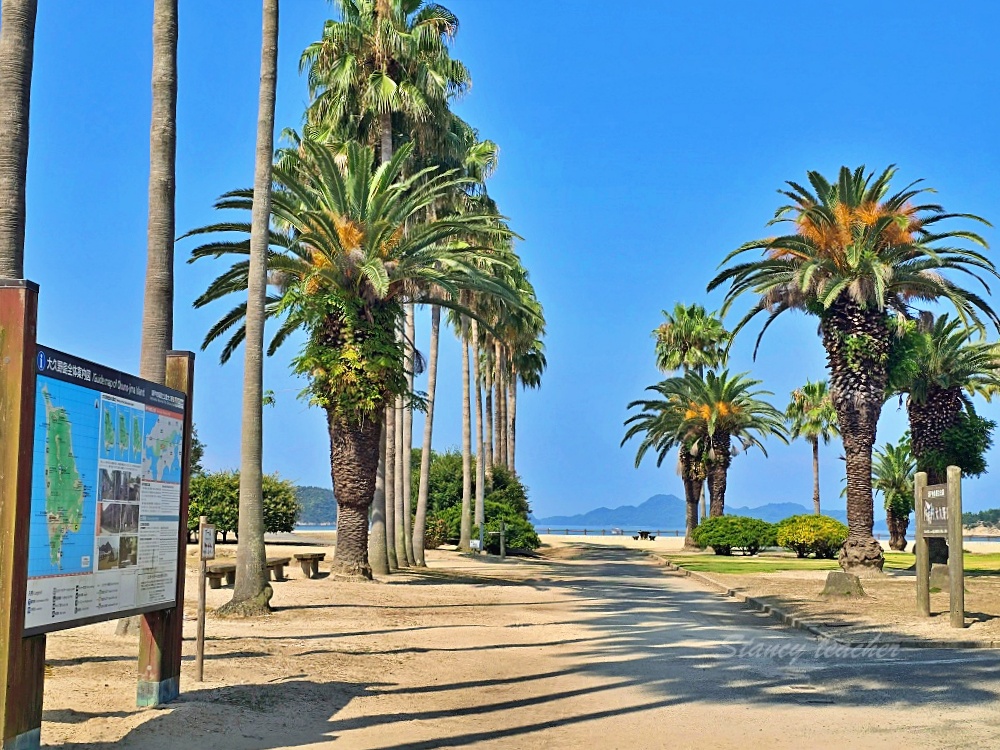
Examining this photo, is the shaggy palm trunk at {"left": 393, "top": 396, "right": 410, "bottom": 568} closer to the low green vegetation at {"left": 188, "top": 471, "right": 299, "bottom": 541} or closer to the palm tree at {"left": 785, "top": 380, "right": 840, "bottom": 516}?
the low green vegetation at {"left": 188, "top": 471, "right": 299, "bottom": 541}

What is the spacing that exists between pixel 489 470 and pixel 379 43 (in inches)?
1189

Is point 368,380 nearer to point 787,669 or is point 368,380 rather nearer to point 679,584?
point 679,584

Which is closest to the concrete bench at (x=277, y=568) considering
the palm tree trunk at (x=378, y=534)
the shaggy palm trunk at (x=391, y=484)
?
the palm tree trunk at (x=378, y=534)

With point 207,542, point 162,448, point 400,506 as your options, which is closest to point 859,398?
point 400,506

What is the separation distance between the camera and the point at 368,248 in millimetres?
24875

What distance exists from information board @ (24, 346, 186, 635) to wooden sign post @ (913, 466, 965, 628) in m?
12.9

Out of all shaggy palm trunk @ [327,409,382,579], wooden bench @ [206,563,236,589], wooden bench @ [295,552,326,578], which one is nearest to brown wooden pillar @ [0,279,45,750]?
wooden bench @ [206,563,236,589]

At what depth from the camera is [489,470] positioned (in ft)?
188

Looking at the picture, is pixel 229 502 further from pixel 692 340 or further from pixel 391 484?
pixel 692 340

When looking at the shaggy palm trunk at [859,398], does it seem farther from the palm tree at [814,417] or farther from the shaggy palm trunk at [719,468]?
the palm tree at [814,417]

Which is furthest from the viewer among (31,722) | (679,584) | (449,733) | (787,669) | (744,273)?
(744,273)

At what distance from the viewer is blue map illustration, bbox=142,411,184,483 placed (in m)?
9.42

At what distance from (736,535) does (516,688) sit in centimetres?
4399

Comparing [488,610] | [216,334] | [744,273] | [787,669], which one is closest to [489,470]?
[744,273]
